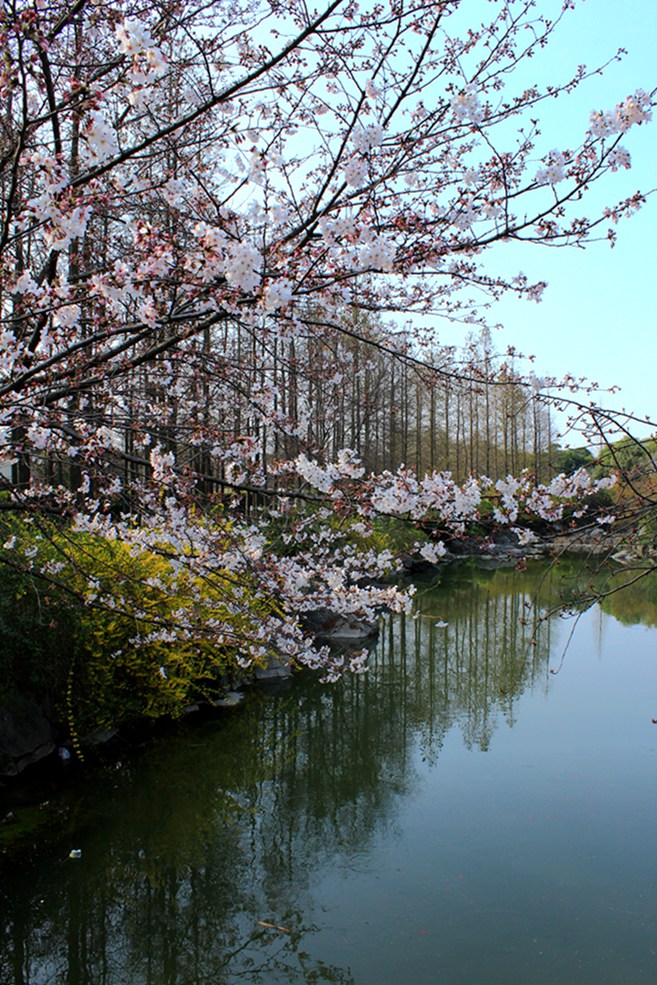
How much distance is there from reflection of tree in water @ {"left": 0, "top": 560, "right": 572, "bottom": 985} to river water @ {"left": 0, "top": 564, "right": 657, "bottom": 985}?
1cm

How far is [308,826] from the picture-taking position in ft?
13.9

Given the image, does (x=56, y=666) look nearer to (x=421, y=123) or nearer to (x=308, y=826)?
(x=308, y=826)

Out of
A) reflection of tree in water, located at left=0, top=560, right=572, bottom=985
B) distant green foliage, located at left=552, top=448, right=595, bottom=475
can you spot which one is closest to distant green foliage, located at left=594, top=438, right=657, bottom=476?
distant green foliage, located at left=552, top=448, right=595, bottom=475

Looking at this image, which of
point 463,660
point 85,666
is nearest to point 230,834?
point 85,666

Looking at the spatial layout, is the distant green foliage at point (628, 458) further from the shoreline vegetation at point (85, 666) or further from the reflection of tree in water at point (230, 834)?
the shoreline vegetation at point (85, 666)

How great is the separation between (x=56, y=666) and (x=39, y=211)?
11.1 feet

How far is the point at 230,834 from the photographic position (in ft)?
13.5

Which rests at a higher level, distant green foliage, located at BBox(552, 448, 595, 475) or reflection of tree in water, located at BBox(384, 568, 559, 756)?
distant green foliage, located at BBox(552, 448, 595, 475)

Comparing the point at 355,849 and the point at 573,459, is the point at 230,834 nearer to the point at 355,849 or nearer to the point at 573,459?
the point at 355,849

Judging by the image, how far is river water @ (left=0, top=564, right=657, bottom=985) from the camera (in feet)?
10.1

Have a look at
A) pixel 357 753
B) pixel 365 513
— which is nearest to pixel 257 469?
pixel 365 513

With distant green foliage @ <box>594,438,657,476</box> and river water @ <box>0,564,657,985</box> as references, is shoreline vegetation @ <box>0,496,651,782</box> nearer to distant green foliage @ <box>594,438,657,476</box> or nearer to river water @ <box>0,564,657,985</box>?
river water @ <box>0,564,657,985</box>

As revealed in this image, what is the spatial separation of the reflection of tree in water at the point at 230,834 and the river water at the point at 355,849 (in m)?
0.01

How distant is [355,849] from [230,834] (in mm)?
675
